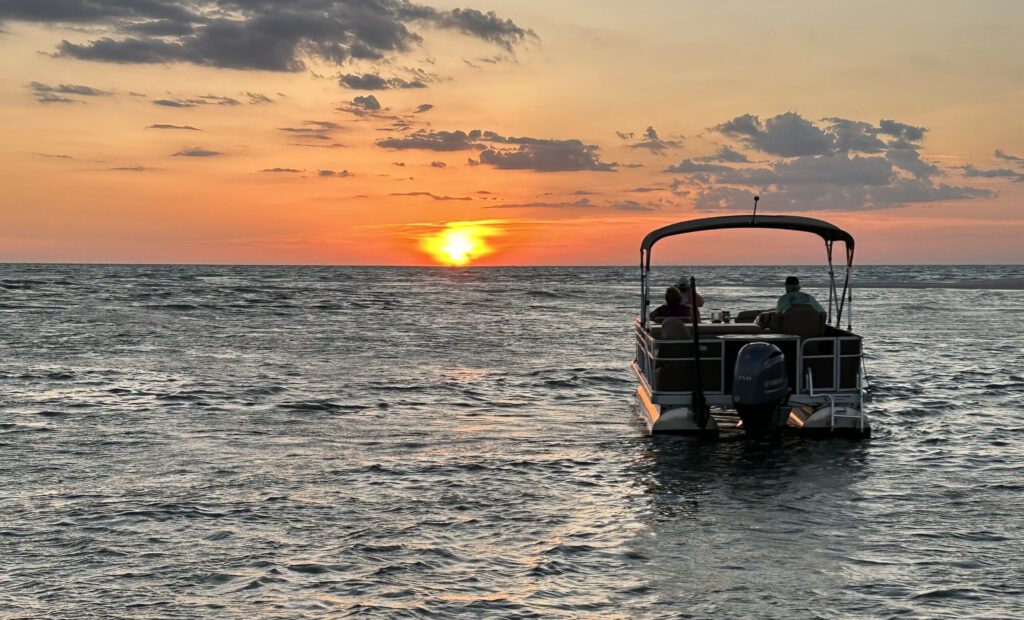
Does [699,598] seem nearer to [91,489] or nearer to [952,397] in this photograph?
[91,489]

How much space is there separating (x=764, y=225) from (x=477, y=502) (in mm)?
7248

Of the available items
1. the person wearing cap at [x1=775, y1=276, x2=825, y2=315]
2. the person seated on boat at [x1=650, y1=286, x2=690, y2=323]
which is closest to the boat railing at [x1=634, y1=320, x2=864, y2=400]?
the person wearing cap at [x1=775, y1=276, x2=825, y2=315]

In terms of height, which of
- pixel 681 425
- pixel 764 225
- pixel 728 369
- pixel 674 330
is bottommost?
pixel 681 425

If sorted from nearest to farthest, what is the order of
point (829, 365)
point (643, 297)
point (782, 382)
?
point (782, 382) → point (829, 365) → point (643, 297)

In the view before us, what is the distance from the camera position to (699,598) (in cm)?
821

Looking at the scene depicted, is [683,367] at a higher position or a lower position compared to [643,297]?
lower

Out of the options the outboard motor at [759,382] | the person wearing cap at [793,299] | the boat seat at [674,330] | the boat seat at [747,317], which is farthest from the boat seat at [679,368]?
the boat seat at [747,317]

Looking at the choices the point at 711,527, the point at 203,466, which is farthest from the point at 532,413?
the point at 711,527

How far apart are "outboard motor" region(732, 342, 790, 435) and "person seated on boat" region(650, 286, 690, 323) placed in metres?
2.30

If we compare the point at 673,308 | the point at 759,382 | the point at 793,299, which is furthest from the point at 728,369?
the point at 673,308

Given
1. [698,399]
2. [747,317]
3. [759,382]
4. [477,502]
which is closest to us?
[477,502]

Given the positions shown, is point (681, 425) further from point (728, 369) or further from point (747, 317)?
point (747, 317)

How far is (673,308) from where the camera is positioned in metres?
17.1

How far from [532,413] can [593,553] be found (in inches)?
357
